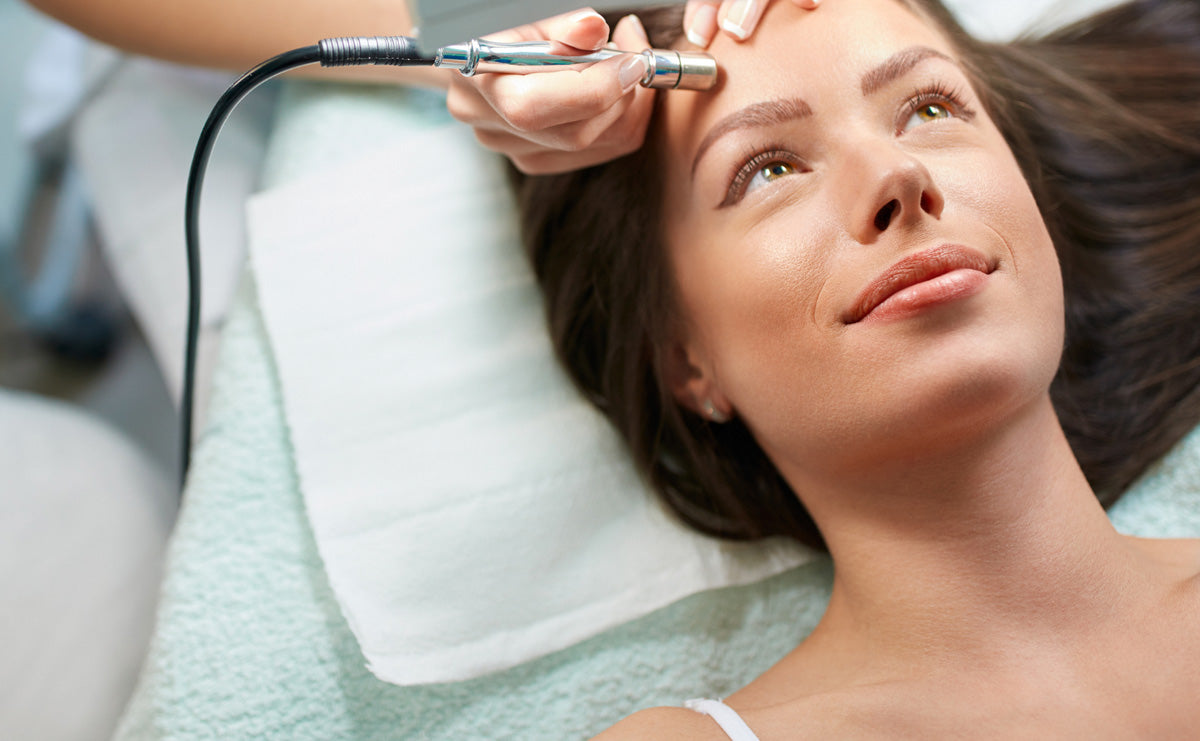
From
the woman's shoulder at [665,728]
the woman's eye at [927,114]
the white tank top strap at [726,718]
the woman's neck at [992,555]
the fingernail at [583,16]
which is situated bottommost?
the white tank top strap at [726,718]

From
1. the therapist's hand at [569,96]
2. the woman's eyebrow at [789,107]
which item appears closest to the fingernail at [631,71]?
the therapist's hand at [569,96]

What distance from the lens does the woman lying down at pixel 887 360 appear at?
759 millimetres

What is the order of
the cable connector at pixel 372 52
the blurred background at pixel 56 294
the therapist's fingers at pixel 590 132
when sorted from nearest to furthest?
the cable connector at pixel 372 52 < the therapist's fingers at pixel 590 132 < the blurred background at pixel 56 294

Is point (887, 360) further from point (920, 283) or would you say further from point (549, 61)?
point (549, 61)

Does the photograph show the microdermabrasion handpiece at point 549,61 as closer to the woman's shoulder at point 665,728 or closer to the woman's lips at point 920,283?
the woman's lips at point 920,283

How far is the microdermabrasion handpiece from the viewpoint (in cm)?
64

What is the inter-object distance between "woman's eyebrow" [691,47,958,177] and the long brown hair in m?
0.12

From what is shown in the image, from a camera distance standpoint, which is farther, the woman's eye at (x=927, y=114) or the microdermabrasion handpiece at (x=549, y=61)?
the woman's eye at (x=927, y=114)

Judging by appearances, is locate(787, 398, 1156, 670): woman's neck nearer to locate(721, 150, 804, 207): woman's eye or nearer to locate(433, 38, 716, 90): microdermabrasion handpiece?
locate(721, 150, 804, 207): woman's eye

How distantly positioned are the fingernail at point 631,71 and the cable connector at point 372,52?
0.55 ft

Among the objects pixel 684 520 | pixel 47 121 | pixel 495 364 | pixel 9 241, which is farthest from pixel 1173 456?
pixel 9 241

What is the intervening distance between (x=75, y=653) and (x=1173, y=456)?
4.48 feet

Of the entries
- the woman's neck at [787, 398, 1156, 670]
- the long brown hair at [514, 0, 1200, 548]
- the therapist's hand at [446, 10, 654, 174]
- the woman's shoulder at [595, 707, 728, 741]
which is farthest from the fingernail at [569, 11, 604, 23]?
the woman's shoulder at [595, 707, 728, 741]

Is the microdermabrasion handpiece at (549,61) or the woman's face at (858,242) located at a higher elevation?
the microdermabrasion handpiece at (549,61)
